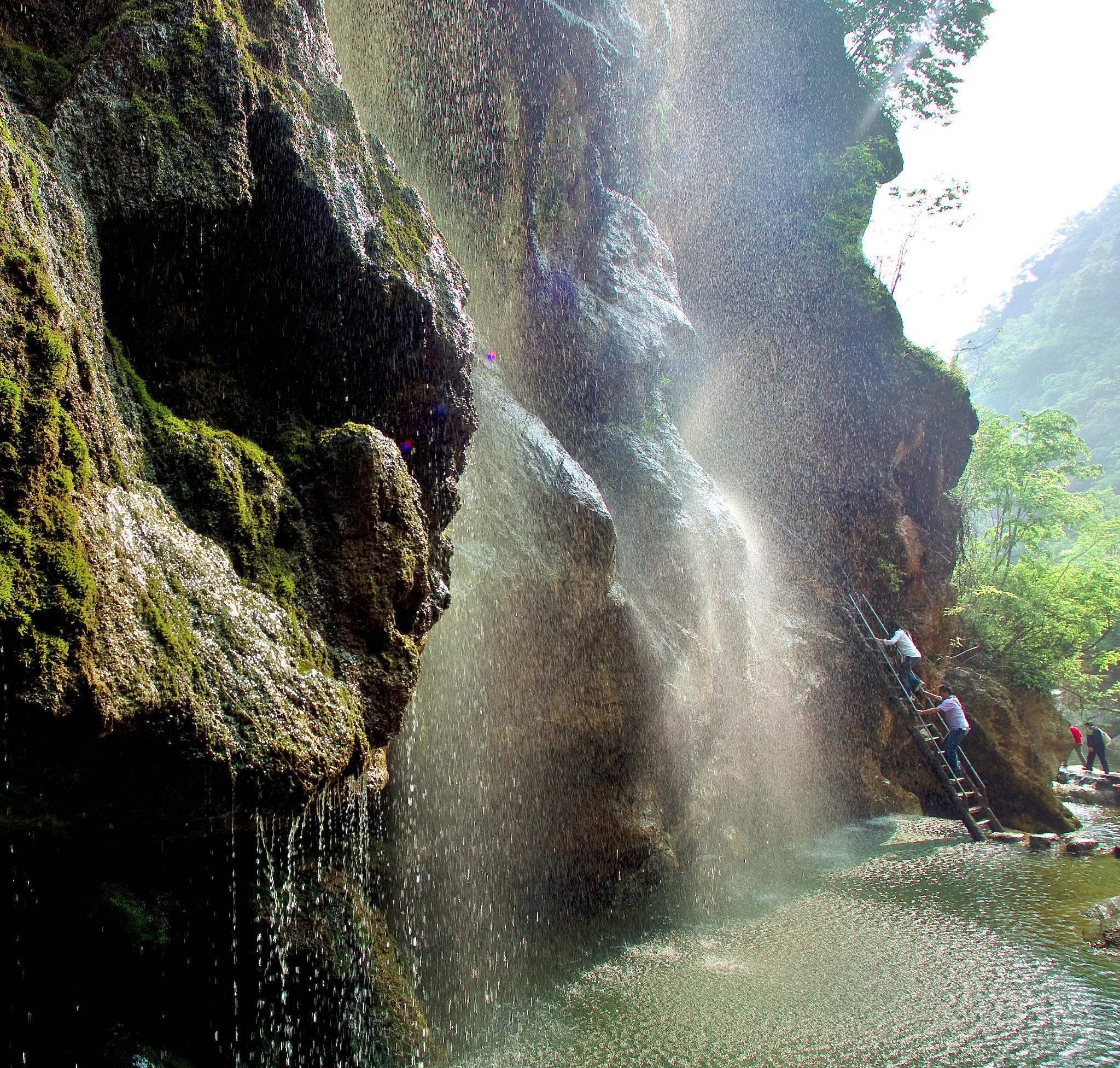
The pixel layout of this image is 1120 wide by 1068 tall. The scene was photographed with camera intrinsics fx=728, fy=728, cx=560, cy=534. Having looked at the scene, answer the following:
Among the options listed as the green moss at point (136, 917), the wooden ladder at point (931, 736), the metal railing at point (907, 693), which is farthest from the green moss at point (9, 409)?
the metal railing at point (907, 693)

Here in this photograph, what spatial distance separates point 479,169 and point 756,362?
32.2 feet

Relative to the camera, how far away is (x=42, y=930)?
3645mm

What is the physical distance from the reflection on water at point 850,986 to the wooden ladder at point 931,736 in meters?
2.71

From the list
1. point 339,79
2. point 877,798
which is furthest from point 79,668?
point 877,798

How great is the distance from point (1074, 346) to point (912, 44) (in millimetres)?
68591

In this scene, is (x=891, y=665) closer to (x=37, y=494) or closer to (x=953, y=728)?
(x=953, y=728)

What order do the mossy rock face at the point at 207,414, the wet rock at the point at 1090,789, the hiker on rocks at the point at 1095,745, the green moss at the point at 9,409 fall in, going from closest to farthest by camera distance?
1. the green moss at the point at 9,409
2. the mossy rock face at the point at 207,414
3. the wet rock at the point at 1090,789
4. the hiker on rocks at the point at 1095,745

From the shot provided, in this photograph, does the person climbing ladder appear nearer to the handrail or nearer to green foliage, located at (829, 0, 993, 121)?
the handrail

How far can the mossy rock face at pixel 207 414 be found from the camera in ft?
8.05

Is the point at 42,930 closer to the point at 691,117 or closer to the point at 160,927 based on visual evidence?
the point at 160,927

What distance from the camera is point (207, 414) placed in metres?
4.20

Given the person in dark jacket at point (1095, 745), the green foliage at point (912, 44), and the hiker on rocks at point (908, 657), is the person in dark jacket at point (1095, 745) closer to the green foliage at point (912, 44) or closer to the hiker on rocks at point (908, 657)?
the hiker on rocks at point (908, 657)

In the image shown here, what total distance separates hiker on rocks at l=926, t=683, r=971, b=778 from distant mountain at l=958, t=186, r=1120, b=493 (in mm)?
61153

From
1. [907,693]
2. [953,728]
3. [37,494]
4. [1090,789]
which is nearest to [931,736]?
[953,728]
